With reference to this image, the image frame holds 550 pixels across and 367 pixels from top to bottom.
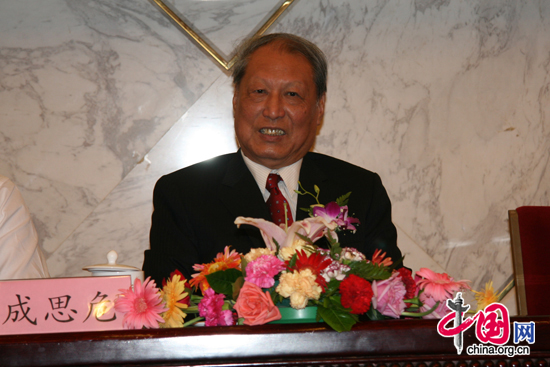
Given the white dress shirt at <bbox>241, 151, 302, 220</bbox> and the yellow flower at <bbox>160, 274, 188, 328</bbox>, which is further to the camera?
the white dress shirt at <bbox>241, 151, 302, 220</bbox>

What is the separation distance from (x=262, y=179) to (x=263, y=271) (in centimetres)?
107

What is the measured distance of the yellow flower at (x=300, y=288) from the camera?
99 cm

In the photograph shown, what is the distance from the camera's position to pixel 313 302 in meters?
1.04

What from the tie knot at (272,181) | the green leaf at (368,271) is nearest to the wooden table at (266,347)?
the green leaf at (368,271)

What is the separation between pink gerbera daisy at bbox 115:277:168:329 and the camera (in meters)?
1.01

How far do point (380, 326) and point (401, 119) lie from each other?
74.2 inches

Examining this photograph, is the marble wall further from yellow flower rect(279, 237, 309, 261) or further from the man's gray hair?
yellow flower rect(279, 237, 309, 261)

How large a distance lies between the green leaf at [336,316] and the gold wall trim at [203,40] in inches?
71.9

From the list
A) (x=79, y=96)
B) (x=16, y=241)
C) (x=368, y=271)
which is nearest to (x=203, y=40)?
(x=79, y=96)

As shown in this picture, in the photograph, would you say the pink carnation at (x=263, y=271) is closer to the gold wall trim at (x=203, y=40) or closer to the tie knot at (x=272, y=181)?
the tie knot at (x=272, y=181)

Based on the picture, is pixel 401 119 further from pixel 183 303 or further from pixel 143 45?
pixel 183 303

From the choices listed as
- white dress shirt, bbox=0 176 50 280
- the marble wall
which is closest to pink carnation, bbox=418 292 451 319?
white dress shirt, bbox=0 176 50 280

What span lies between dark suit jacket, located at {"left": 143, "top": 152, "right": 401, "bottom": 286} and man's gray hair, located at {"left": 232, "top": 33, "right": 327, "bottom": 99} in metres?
0.33

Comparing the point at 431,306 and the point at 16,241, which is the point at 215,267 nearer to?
the point at 431,306
